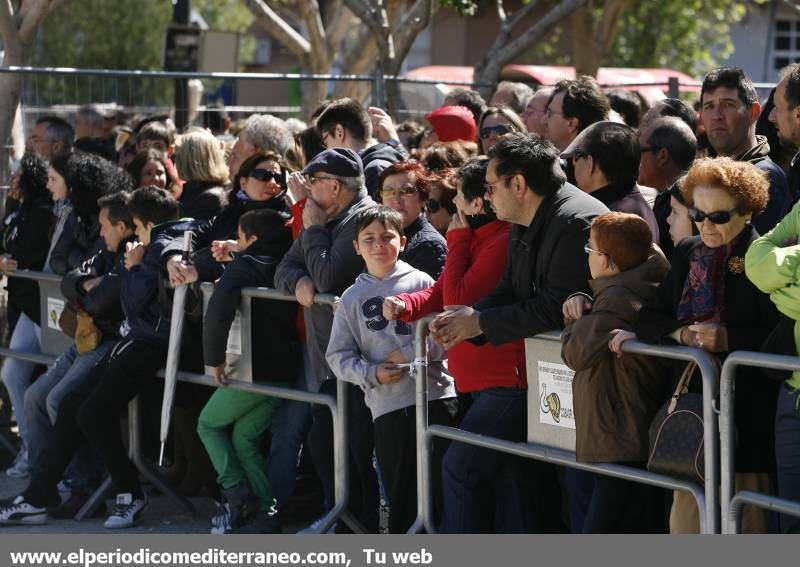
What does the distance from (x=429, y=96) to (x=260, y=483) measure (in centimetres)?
629

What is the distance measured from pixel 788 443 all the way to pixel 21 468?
5.71 metres

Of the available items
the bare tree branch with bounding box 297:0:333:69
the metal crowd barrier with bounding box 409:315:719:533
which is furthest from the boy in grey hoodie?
Result: the bare tree branch with bounding box 297:0:333:69

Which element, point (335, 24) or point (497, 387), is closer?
point (497, 387)

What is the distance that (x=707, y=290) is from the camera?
512 centimetres

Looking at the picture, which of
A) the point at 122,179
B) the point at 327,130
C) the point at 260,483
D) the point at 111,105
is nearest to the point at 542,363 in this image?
the point at 260,483

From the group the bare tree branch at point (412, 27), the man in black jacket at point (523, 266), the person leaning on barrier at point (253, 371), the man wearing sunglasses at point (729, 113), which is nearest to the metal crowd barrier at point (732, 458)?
the man in black jacket at point (523, 266)

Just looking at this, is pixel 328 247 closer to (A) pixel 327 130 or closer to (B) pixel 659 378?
(A) pixel 327 130

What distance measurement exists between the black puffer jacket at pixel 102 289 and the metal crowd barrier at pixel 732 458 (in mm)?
4014

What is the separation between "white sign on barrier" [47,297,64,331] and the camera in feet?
28.8

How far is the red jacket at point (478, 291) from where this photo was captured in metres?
6.00

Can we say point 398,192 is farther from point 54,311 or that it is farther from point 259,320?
point 54,311

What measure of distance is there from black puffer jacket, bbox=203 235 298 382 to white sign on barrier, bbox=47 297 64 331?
177 cm

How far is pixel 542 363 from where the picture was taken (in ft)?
18.8

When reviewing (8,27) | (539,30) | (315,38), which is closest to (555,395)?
(8,27)
